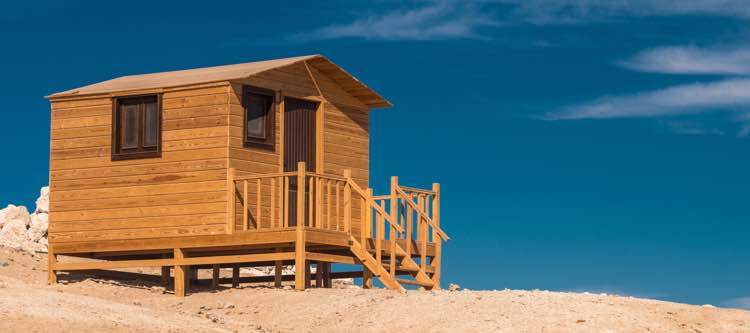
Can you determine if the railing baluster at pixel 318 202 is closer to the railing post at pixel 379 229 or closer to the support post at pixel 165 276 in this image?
the railing post at pixel 379 229

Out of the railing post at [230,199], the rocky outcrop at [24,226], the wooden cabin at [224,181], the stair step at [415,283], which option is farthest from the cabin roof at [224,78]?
the rocky outcrop at [24,226]

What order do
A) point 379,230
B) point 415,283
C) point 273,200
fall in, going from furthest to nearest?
1. point 415,283
2. point 379,230
3. point 273,200

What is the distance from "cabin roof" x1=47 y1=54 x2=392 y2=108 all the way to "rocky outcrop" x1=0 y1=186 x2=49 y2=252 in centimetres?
1090

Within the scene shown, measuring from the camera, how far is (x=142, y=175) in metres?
26.9

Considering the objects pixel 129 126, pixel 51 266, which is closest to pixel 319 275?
pixel 129 126

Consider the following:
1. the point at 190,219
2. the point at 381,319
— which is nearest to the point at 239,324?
the point at 381,319

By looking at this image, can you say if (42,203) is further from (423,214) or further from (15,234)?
(423,214)

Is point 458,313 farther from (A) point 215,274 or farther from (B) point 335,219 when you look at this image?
(A) point 215,274

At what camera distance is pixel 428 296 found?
2367 cm

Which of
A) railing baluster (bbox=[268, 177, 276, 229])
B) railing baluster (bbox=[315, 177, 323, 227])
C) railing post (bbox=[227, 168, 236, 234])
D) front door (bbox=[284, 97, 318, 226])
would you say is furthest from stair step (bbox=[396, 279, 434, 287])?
railing post (bbox=[227, 168, 236, 234])

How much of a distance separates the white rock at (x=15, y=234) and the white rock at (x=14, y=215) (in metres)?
0.13

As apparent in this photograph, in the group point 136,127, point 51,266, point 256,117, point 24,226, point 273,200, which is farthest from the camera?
point 24,226

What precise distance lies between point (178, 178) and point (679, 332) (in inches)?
410

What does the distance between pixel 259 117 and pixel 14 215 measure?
53.3 ft
